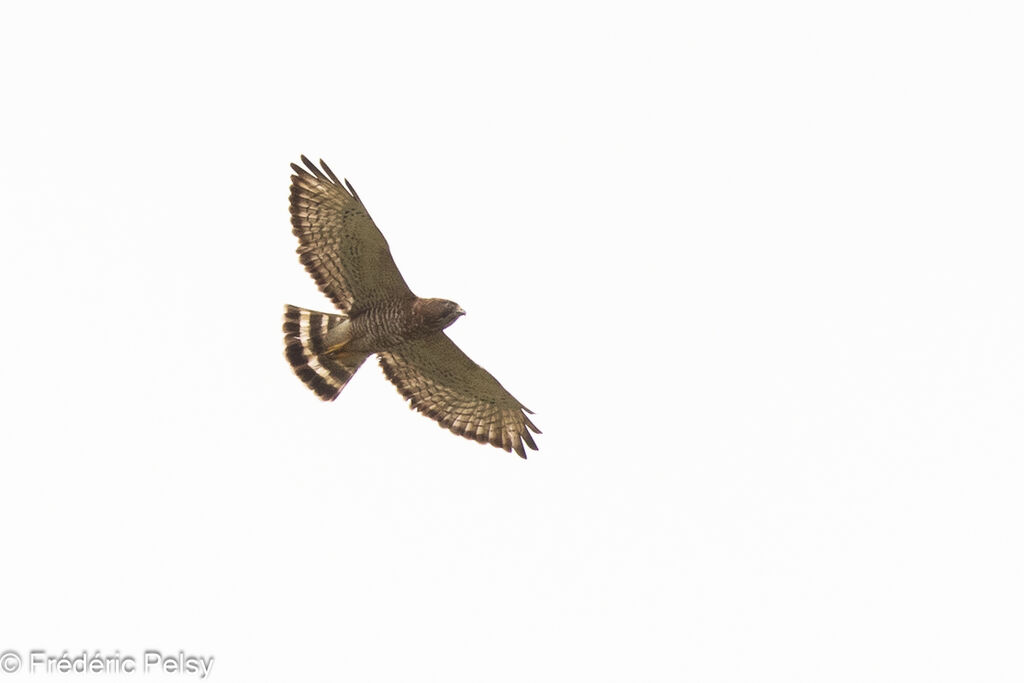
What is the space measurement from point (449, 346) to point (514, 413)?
0.98 m

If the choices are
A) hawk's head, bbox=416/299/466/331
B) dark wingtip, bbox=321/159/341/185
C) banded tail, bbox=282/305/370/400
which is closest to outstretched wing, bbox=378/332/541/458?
banded tail, bbox=282/305/370/400

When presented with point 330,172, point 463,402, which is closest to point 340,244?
point 330,172

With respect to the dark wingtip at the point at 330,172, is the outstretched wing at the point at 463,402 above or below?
below

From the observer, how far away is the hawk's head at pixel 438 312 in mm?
14578

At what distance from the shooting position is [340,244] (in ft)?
48.1

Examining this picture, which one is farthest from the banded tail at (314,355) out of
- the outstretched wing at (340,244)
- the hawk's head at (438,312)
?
the hawk's head at (438,312)

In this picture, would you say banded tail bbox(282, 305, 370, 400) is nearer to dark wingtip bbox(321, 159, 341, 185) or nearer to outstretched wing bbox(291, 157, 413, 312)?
outstretched wing bbox(291, 157, 413, 312)

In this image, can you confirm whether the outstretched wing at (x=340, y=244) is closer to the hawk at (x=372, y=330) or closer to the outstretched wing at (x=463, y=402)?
the hawk at (x=372, y=330)

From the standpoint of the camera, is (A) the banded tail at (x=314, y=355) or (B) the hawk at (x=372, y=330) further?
(A) the banded tail at (x=314, y=355)

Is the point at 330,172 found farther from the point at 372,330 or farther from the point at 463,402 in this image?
the point at 463,402

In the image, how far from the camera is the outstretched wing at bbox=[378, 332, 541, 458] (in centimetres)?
1543

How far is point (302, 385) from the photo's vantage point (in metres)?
15.2

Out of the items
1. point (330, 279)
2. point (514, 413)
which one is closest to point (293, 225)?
point (330, 279)

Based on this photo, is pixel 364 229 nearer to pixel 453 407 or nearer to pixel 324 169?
pixel 324 169
